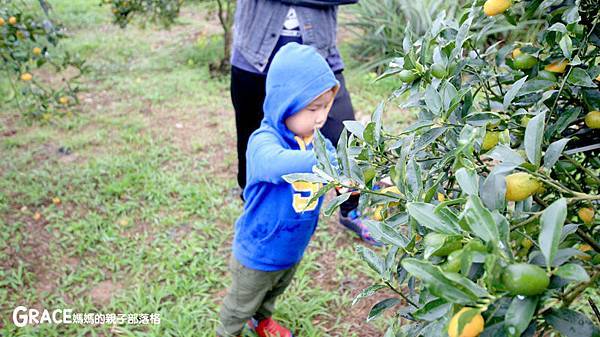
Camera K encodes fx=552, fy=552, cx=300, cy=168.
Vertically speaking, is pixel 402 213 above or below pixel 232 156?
above

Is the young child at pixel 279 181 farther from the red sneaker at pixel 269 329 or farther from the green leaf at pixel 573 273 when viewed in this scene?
the green leaf at pixel 573 273

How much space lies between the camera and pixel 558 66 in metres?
0.81

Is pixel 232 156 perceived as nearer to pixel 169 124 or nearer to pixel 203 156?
pixel 203 156

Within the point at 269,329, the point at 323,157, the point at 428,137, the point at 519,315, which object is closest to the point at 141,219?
the point at 269,329

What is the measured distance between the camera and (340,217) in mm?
2604

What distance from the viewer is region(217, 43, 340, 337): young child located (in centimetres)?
148

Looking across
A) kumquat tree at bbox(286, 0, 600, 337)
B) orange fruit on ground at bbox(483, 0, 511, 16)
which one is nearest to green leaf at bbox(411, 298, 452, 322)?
kumquat tree at bbox(286, 0, 600, 337)

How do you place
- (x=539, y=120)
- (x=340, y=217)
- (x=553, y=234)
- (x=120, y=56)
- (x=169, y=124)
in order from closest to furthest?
(x=553, y=234)
(x=539, y=120)
(x=340, y=217)
(x=169, y=124)
(x=120, y=56)

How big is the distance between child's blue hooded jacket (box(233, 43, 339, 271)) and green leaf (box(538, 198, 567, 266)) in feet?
3.06

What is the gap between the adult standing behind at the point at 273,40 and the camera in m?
2.10

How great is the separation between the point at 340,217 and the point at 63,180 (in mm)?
1536

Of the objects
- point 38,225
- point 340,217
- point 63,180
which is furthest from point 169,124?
point 340,217

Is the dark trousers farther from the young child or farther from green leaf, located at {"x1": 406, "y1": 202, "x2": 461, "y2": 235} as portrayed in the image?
green leaf, located at {"x1": 406, "y1": 202, "x2": 461, "y2": 235}

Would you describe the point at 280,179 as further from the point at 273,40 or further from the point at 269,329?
the point at 273,40
